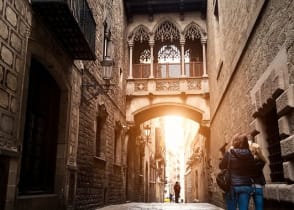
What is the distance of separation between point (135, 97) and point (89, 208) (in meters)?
7.70

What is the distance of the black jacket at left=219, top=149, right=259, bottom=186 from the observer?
4.40 m

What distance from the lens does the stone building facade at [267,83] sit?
3988 millimetres

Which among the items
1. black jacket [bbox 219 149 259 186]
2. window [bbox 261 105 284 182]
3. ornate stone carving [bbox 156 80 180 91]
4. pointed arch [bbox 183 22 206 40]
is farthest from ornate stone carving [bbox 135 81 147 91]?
black jacket [bbox 219 149 259 186]

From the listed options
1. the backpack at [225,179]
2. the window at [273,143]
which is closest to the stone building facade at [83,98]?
the window at [273,143]

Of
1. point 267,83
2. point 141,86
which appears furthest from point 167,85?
point 267,83

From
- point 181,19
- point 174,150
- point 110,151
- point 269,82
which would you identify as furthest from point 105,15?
point 174,150

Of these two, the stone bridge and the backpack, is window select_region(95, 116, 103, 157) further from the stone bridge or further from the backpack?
the backpack

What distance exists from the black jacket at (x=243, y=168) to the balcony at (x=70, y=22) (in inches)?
147

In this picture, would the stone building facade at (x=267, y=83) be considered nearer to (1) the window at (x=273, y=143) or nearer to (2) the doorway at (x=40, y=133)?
(1) the window at (x=273, y=143)

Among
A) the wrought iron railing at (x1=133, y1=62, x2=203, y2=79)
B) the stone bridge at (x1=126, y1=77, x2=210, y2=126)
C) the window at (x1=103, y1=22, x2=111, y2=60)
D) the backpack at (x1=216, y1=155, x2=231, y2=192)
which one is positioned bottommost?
the backpack at (x1=216, y1=155, x2=231, y2=192)

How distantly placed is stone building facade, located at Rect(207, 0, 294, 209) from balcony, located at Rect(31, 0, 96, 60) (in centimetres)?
315

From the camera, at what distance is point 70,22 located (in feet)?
21.1

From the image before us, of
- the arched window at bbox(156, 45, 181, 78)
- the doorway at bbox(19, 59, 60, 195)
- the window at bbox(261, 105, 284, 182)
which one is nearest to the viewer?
the window at bbox(261, 105, 284, 182)

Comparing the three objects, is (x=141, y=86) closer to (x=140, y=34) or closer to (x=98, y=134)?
(x=140, y=34)
